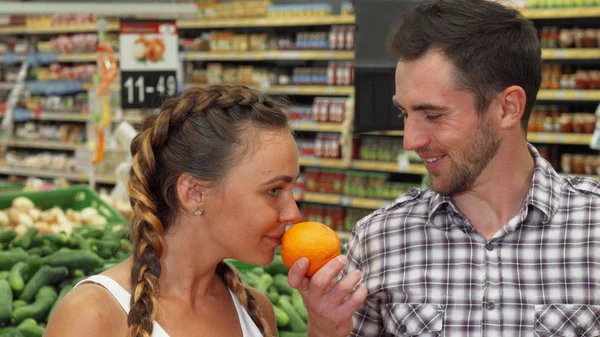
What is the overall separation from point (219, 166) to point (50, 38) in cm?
1044

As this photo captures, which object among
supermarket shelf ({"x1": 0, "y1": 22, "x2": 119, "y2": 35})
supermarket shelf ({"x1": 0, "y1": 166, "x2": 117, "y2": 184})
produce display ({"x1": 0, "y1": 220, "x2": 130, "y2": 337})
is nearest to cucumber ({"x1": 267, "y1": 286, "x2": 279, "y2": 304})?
produce display ({"x1": 0, "y1": 220, "x2": 130, "y2": 337})

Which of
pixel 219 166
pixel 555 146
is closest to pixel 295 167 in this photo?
pixel 219 166

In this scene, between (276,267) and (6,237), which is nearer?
(276,267)

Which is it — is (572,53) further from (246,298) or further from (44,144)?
(44,144)

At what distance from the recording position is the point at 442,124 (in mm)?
1888

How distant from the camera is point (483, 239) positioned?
6.47 ft

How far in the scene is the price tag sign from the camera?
6.19 metres

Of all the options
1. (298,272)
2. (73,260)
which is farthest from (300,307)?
(298,272)

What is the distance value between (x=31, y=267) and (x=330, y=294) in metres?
2.01

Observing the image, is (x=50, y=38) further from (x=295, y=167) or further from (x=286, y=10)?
(x=295, y=167)

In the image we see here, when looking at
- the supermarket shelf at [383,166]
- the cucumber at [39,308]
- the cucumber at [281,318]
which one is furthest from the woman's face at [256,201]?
the supermarket shelf at [383,166]

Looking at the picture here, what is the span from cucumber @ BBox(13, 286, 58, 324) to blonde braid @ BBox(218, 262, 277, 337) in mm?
1362

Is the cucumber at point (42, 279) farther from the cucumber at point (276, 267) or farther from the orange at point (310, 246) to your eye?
the orange at point (310, 246)

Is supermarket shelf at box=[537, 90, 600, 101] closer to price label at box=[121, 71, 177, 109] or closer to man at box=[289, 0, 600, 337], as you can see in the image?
price label at box=[121, 71, 177, 109]
